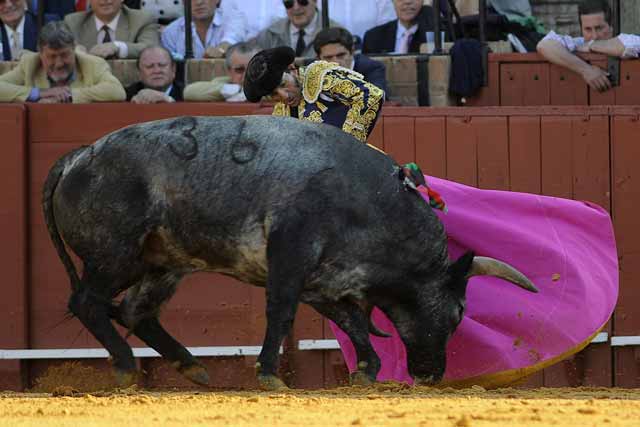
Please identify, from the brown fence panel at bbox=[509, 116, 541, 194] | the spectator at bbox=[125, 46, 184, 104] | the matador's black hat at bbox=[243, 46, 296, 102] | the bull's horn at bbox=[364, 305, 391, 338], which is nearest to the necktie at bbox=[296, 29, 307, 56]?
the spectator at bbox=[125, 46, 184, 104]

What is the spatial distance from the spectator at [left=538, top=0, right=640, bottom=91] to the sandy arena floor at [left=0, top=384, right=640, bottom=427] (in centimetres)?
373

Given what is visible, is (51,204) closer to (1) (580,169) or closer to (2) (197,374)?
(2) (197,374)

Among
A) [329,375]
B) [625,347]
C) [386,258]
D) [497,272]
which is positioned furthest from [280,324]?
[625,347]

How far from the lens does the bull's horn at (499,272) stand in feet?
25.2

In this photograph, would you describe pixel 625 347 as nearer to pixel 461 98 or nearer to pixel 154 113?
pixel 461 98

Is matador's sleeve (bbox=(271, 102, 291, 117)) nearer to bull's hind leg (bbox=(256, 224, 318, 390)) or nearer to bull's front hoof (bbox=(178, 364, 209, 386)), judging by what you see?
bull's hind leg (bbox=(256, 224, 318, 390))

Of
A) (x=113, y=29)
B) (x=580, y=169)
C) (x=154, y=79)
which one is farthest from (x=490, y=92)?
(x=113, y=29)

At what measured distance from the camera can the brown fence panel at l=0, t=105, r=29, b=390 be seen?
10.1 m

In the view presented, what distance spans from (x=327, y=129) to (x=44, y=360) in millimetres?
3474

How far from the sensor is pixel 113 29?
10.8 meters

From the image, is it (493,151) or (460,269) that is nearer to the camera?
(460,269)

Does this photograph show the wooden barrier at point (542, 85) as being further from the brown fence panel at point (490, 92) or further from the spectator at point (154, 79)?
the spectator at point (154, 79)

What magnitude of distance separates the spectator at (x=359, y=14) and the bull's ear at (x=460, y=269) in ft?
10.7

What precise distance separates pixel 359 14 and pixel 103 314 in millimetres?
3836
